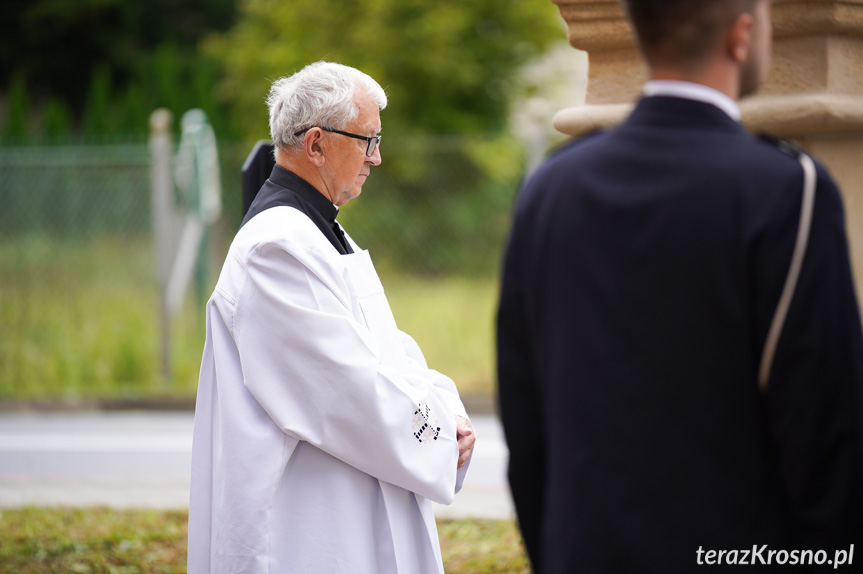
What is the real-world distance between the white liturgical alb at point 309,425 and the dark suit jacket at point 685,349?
0.85 meters

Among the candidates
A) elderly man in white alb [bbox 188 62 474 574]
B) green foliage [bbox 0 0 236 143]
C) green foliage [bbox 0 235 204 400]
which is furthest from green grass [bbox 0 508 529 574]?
green foliage [bbox 0 0 236 143]

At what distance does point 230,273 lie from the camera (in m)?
2.51

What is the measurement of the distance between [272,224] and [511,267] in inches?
38.0

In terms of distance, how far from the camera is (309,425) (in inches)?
94.3

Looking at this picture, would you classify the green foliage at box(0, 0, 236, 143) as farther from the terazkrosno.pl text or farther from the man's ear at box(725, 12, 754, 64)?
the terazkrosno.pl text

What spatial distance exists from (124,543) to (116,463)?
7.91 ft

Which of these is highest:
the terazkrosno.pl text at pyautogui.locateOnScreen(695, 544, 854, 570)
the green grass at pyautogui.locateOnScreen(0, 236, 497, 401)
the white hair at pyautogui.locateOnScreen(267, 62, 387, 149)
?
the white hair at pyautogui.locateOnScreen(267, 62, 387, 149)

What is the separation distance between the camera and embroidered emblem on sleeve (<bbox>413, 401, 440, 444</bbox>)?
2463 millimetres

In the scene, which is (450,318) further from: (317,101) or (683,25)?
(683,25)

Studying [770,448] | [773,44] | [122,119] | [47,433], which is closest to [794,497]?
[770,448]

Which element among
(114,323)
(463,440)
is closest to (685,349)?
(463,440)

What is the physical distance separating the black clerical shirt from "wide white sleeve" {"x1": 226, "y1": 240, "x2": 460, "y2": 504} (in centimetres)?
15

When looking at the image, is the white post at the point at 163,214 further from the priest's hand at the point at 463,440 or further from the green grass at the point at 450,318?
the priest's hand at the point at 463,440

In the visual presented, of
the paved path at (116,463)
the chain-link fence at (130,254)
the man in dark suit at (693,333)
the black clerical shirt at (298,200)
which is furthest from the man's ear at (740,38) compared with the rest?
the chain-link fence at (130,254)
